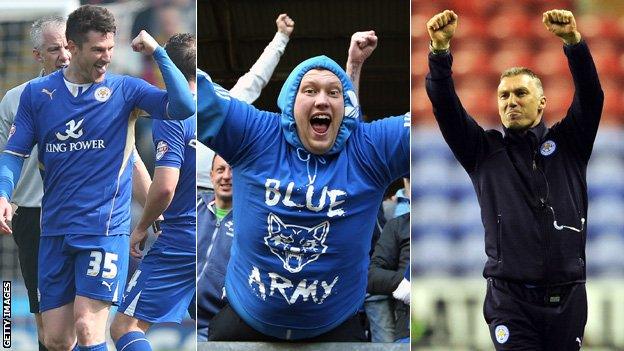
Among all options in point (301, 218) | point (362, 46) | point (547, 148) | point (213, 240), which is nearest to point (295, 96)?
point (362, 46)

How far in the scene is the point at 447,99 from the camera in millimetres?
4160

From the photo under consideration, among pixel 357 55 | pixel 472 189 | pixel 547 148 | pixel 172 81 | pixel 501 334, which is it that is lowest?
pixel 501 334

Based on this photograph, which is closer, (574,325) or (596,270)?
(574,325)

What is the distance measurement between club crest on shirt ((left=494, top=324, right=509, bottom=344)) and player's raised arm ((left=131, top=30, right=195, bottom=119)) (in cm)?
170

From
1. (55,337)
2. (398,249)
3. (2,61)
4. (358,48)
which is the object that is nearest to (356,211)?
(398,249)

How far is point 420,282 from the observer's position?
4523mm

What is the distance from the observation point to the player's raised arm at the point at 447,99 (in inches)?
158

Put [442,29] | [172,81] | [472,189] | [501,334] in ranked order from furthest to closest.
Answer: [172,81] < [472,189] < [501,334] < [442,29]

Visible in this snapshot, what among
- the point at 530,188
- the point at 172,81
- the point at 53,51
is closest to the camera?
the point at 530,188

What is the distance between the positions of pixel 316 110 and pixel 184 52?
754mm

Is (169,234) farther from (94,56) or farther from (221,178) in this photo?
(94,56)

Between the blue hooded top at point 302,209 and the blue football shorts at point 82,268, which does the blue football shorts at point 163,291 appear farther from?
the blue hooded top at point 302,209

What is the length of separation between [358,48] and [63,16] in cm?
144

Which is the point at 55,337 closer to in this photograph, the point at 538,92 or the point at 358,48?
the point at 358,48
